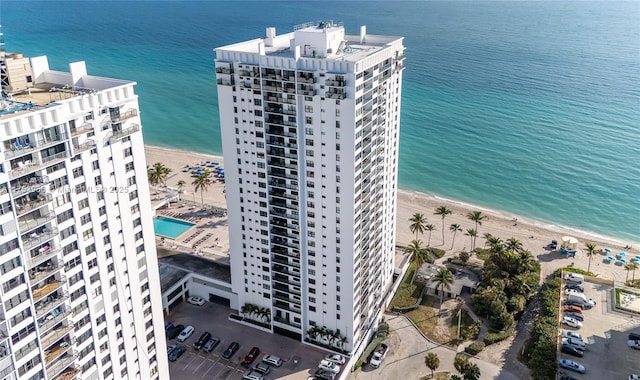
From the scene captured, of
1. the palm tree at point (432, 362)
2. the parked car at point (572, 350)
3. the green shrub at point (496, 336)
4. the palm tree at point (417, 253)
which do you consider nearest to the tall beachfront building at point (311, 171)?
the palm tree at point (417, 253)

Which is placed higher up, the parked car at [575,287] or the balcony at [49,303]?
the balcony at [49,303]

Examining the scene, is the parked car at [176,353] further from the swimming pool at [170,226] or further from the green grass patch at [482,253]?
the green grass patch at [482,253]

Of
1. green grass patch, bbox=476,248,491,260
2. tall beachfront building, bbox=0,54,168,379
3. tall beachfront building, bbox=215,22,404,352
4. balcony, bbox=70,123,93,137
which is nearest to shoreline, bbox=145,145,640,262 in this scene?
green grass patch, bbox=476,248,491,260

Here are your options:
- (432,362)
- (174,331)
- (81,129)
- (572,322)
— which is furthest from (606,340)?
(81,129)

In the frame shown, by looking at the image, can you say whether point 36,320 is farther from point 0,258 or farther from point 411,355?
point 411,355

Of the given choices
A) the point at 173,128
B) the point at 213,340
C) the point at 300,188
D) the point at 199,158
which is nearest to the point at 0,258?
the point at 300,188

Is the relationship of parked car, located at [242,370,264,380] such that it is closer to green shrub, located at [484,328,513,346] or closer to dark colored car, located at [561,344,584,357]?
green shrub, located at [484,328,513,346]
